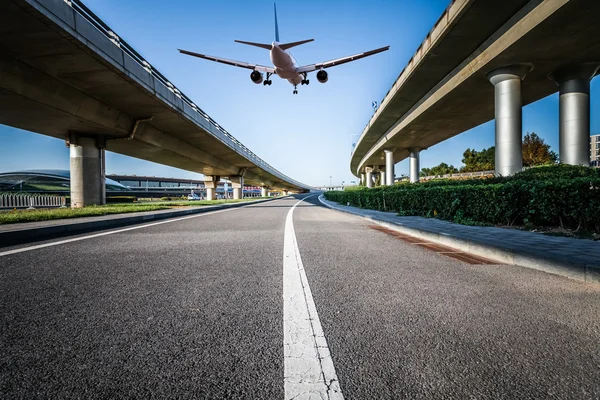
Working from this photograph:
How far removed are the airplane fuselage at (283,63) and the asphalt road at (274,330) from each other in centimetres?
2110

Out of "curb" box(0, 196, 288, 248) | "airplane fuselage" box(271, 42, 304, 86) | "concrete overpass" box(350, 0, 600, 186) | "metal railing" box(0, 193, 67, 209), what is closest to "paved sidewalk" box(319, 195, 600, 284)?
"concrete overpass" box(350, 0, 600, 186)

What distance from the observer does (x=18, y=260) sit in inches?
188

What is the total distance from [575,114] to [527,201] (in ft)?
32.7

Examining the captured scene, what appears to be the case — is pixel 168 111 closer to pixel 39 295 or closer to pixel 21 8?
pixel 21 8

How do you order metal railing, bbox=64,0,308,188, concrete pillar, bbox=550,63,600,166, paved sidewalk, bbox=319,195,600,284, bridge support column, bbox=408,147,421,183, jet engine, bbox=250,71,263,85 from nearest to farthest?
paved sidewalk, bbox=319,195,600,284
metal railing, bbox=64,0,308,188
concrete pillar, bbox=550,63,600,166
jet engine, bbox=250,71,263,85
bridge support column, bbox=408,147,421,183

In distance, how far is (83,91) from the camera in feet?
47.5

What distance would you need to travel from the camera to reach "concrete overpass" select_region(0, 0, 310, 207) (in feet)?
31.8

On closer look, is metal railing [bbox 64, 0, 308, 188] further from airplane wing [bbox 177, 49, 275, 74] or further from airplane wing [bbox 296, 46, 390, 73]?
airplane wing [bbox 296, 46, 390, 73]

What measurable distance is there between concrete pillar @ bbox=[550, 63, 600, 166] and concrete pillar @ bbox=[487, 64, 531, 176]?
173 centimetres

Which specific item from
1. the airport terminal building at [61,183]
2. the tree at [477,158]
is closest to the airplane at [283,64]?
the airport terminal building at [61,183]

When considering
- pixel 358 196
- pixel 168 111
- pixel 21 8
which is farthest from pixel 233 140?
pixel 21 8

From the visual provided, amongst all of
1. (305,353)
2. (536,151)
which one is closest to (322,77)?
(305,353)

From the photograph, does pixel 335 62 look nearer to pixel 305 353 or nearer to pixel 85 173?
pixel 85 173

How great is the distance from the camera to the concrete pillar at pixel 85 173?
1806 cm
